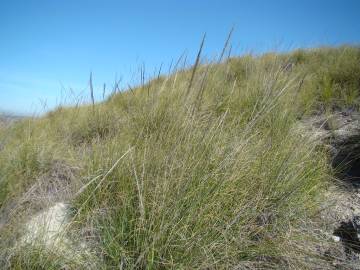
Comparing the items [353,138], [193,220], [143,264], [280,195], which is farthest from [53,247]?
[353,138]

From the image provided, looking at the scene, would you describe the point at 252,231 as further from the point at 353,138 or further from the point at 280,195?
the point at 353,138

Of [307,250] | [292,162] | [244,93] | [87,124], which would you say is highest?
[244,93]

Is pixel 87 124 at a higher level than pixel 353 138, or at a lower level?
higher

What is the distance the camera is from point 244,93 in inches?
137

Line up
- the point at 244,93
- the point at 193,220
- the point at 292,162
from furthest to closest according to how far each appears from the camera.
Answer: the point at 244,93 → the point at 292,162 → the point at 193,220

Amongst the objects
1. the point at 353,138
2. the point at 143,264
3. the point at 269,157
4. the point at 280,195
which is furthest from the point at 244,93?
the point at 143,264

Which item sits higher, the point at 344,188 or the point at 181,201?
the point at 181,201

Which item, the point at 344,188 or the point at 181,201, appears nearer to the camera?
the point at 181,201

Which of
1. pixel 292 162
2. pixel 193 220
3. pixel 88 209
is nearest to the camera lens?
pixel 193 220

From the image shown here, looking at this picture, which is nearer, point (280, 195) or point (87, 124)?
point (280, 195)

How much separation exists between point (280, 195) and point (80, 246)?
1.18 meters

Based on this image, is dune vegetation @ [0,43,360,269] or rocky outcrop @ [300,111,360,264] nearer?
dune vegetation @ [0,43,360,269]

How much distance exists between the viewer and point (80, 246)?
1.47m

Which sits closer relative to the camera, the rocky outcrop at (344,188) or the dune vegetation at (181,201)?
the dune vegetation at (181,201)
